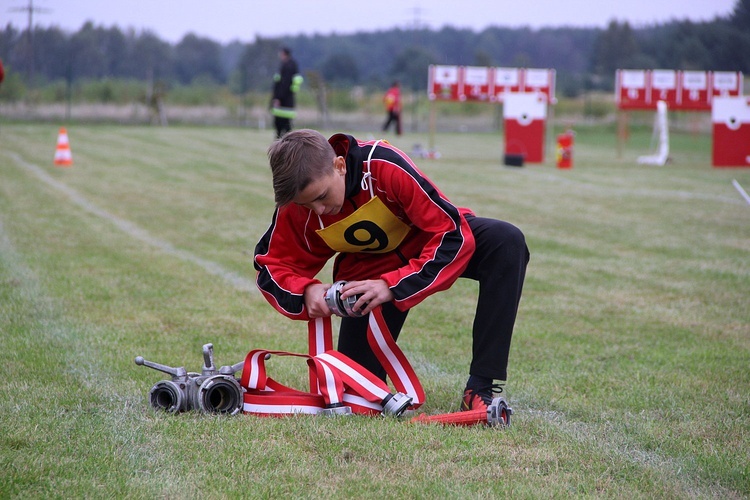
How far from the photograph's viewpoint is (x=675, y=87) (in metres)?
25.4

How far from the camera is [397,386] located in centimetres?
374

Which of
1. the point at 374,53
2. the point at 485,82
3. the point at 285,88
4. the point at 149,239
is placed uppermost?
the point at 374,53

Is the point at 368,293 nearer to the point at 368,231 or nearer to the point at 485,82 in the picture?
the point at 368,231

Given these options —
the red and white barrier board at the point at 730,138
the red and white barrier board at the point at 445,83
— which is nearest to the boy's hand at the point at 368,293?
the red and white barrier board at the point at 730,138

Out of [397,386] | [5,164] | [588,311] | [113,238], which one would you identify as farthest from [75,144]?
[397,386]

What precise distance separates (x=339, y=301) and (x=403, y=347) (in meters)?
1.67

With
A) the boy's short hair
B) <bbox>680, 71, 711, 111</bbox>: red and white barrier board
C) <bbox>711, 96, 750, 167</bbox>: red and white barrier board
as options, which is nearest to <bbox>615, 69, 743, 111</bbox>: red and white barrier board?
<bbox>680, 71, 711, 111</bbox>: red and white barrier board

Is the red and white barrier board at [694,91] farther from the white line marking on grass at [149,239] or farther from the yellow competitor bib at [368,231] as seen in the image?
the yellow competitor bib at [368,231]

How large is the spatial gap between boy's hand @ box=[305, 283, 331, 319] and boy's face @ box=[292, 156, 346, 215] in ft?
1.02

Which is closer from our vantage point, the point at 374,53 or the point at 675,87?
the point at 675,87

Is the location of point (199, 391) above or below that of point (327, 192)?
below

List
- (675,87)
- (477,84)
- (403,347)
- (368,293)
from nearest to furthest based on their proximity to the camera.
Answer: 1. (368,293)
2. (403,347)
3. (477,84)
4. (675,87)

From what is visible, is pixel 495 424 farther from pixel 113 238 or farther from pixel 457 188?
pixel 457 188

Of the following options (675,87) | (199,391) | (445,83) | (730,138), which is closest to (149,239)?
(199,391)
